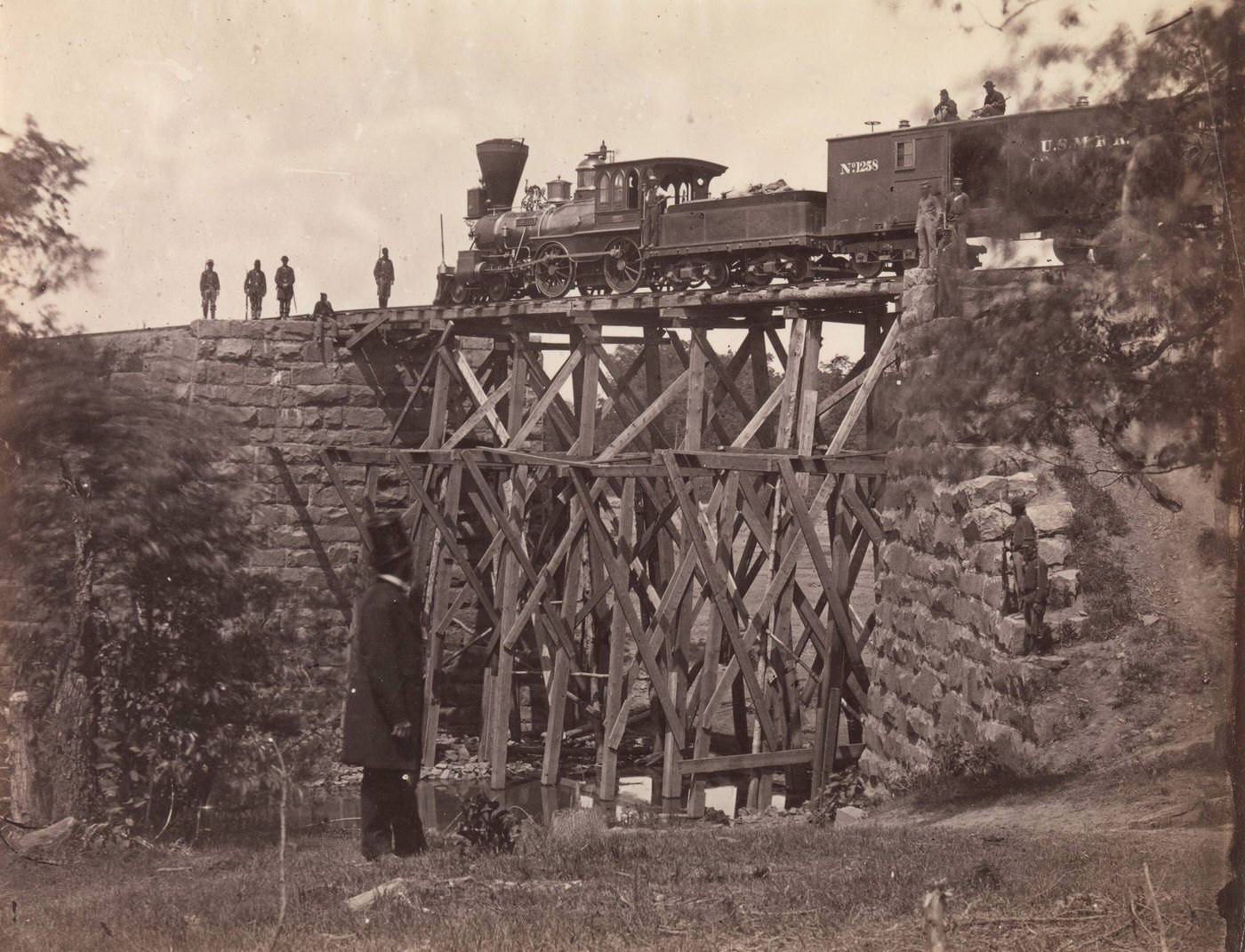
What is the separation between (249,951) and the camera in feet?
17.8


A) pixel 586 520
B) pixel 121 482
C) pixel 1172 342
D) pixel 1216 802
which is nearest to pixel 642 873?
pixel 1216 802

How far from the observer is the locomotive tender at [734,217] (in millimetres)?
9577

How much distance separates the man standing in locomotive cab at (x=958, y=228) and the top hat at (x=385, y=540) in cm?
389

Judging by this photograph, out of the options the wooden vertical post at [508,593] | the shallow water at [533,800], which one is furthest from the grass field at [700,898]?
the wooden vertical post at [508,593]

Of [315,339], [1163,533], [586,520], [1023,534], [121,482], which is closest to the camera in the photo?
[1023,534]

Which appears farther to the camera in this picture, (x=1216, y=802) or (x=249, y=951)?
(x=1216, y=802)

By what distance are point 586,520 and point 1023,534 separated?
20.2 feet

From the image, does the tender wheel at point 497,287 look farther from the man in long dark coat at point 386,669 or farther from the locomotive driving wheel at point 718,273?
the man in long dark coat at point 386,669

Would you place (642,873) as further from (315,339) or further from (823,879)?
(315,339)

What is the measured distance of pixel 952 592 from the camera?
883 cm

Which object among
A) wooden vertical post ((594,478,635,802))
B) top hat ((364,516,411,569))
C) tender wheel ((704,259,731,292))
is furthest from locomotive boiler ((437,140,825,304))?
top hat ((364,516,411,569))

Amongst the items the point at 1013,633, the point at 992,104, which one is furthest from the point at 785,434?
the point at 1013,633

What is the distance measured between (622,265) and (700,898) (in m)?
10.0

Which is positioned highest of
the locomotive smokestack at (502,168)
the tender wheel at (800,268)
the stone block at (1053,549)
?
the locomotive smokestack at (502,168)
